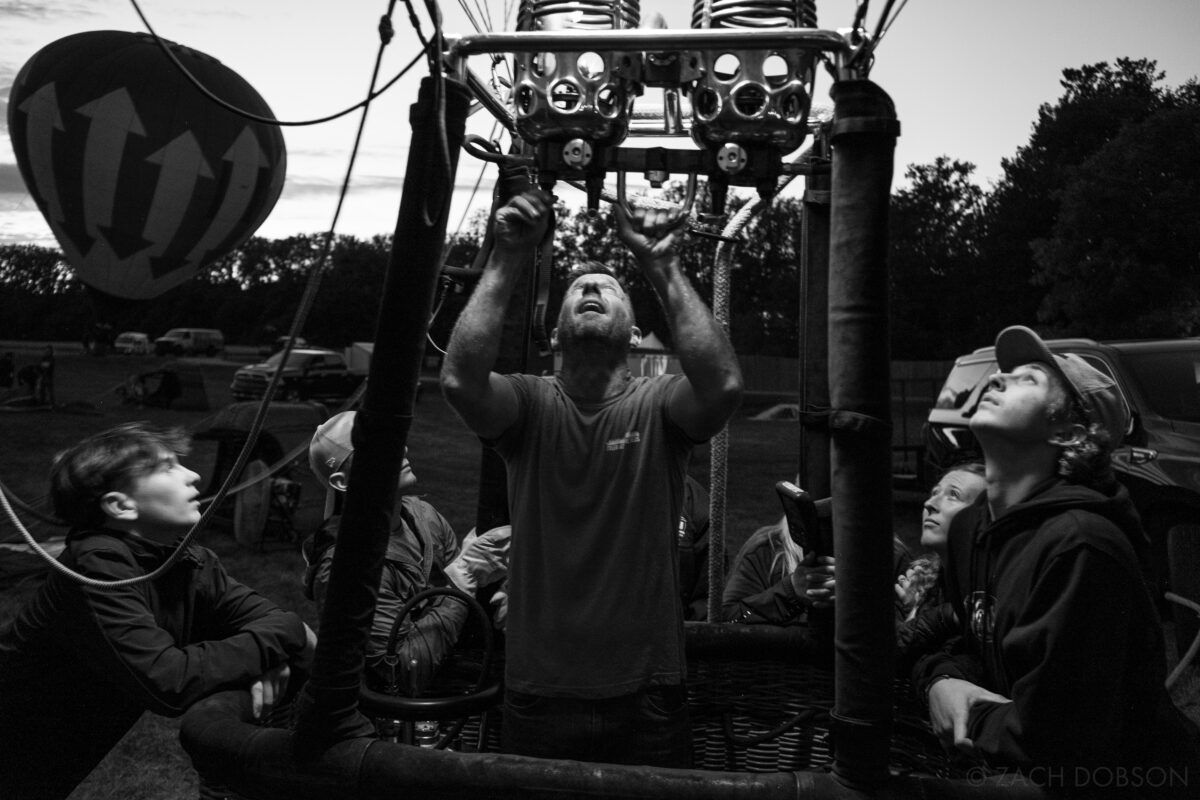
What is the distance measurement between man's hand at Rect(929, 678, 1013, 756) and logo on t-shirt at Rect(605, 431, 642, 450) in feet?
2.37

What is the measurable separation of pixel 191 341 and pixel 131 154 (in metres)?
18.5

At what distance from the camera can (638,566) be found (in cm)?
195

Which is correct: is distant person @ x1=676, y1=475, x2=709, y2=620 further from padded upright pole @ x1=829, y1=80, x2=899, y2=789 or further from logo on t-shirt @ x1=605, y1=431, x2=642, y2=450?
padded upright pole @ x1=829, y1=80, x2=899, y2=789

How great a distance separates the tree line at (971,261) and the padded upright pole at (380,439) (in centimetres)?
915

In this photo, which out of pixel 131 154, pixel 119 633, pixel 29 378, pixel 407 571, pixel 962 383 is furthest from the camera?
pixel 29 378

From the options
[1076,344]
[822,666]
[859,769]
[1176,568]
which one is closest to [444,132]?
[859,769]

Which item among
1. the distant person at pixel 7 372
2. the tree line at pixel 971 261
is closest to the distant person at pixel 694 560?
the tree line at pixel 971 261

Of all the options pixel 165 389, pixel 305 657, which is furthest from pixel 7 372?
pixel 305 657

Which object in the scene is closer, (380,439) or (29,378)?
(380,439)

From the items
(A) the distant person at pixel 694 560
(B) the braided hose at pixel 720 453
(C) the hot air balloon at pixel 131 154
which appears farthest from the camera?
(C) the hot air balloon at pixel 131 154

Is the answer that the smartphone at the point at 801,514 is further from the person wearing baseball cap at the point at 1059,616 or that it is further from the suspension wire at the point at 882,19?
the suspension wire at the point at 882,19

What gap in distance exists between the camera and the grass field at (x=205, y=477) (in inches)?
143

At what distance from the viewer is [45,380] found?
680 inches

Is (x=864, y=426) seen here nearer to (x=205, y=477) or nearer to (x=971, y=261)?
(x=205, y=477)
